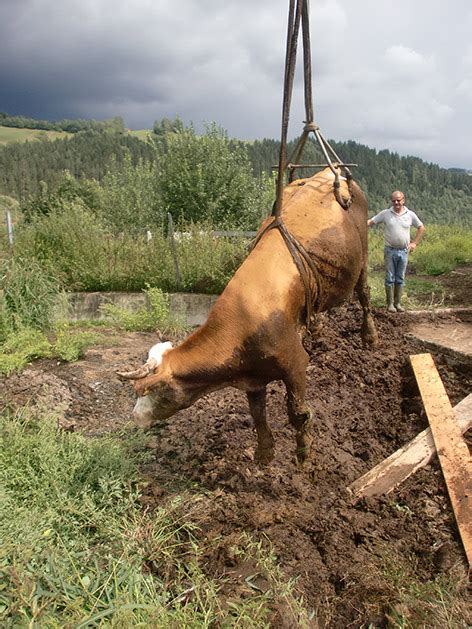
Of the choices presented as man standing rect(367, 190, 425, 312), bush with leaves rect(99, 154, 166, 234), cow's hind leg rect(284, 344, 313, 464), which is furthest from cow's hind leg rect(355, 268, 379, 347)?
bush with leaves rect(99, 154, 166, 234)

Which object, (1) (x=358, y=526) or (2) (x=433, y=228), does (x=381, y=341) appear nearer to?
(1) (x=358, y=526)

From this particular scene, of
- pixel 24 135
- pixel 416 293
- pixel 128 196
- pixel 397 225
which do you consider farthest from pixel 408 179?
pixel 24 135

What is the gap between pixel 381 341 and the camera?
23.2 ft

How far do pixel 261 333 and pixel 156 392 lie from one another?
2.61 feet

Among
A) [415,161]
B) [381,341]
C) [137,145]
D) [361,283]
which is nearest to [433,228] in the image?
[381,341]

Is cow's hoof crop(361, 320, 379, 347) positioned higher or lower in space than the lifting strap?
lower

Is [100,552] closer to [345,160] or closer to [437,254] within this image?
[437,254]

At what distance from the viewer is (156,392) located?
3250 millimetres

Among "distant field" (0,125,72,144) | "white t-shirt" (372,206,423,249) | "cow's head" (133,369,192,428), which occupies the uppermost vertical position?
"distant field" (0,125,72,144)

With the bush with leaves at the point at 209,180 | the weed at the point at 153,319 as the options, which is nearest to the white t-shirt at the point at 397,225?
the weed at the point at 153,319

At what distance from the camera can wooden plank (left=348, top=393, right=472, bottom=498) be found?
4148 mm

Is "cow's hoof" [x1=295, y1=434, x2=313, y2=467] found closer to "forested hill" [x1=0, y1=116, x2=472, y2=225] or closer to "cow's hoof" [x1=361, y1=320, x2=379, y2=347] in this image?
"cow's hoof" [x1=361, y1=320, x2=379, y2=347]

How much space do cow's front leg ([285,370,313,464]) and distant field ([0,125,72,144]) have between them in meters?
124

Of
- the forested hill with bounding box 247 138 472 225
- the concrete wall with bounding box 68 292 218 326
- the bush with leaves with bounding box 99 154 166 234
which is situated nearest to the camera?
the concrete wall with bounding box 68 292 218 326
